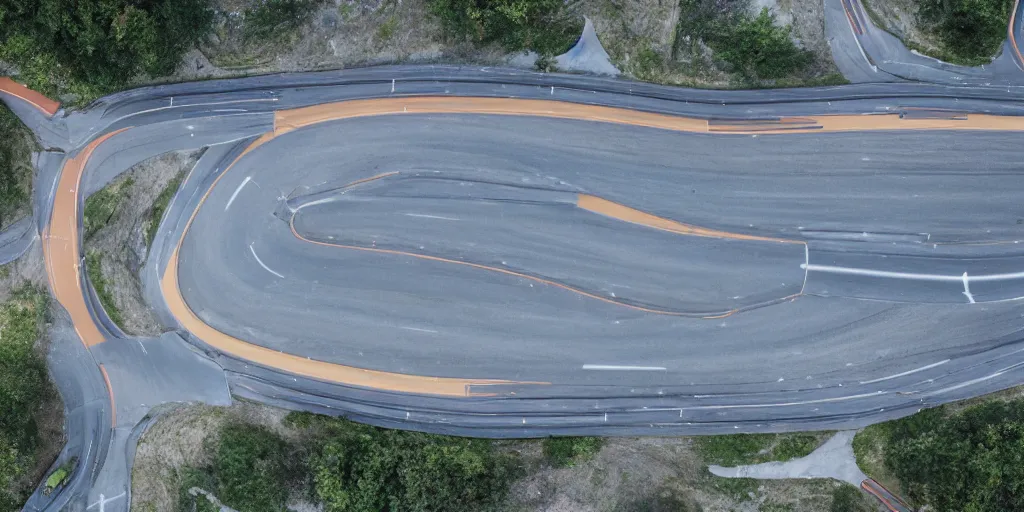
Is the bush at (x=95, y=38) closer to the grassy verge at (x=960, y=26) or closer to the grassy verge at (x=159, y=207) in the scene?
the grassy verge at (x=159, y=207)

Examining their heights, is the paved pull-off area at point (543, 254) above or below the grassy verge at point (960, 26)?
below

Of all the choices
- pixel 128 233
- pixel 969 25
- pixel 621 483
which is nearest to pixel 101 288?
pixel 128 233

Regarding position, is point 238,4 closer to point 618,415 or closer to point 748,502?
point 618,415

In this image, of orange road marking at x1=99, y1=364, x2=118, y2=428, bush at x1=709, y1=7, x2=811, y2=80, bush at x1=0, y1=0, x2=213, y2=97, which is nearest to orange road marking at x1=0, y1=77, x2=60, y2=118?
bush at x1=0, y1=0, x2=213, y2=97

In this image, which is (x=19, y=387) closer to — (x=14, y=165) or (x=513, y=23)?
(x=14, y=165)

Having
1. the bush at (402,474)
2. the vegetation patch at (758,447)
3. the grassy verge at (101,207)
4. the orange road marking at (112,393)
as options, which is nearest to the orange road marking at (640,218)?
the vegetation patch at (758,447)

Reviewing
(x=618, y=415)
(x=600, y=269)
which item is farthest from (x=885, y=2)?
(x=618, y=415)
